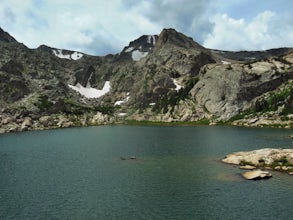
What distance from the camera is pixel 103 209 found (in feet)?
186

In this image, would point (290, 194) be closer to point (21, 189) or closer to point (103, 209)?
point (103, 209)

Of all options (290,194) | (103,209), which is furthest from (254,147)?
(103,209)

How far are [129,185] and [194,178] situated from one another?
15268 millimetres

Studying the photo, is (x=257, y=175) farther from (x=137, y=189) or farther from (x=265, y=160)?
(x=137, y=189)

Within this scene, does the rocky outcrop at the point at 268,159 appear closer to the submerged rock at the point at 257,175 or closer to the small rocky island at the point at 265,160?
the small rocky island at the point at 265,160

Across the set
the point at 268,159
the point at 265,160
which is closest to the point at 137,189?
the point at 265,160

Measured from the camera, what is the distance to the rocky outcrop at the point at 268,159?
A: 8453cm

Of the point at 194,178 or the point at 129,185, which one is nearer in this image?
the point at 129,185

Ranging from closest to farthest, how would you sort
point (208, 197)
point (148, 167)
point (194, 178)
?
point (208, 197) → point (194, 178) → point (148, 167)

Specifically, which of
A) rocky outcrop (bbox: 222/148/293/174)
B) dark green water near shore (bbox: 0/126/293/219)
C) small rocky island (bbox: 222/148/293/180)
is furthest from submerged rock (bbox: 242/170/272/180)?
rocky outcrop (bbox: 222/148/293/174)

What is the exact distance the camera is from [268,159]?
291ft

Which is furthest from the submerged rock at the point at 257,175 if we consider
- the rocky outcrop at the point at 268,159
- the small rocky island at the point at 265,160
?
the rocky outcrop at the point at 268,159

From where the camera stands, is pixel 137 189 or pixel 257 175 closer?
pixel 137 189

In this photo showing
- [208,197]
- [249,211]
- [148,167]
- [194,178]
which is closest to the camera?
[249,211]
